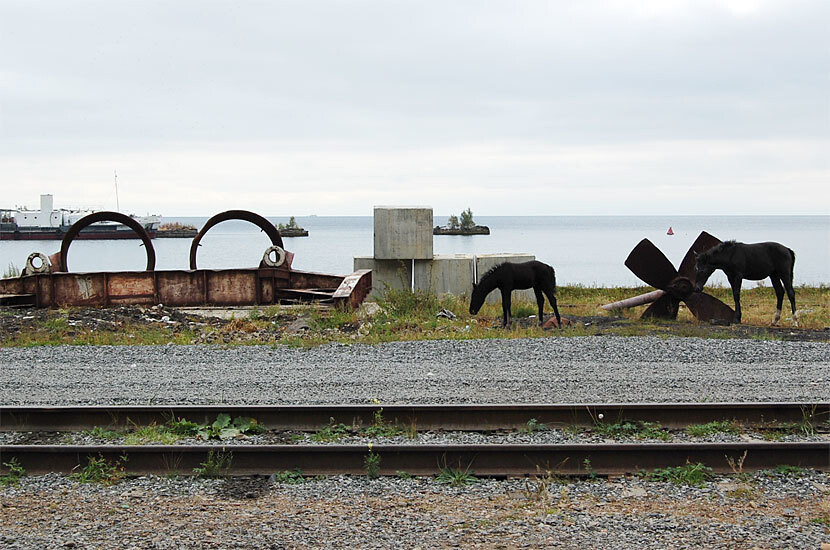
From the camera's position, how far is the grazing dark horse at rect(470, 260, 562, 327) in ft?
44.7

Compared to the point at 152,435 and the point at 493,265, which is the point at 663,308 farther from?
the point at 152,435

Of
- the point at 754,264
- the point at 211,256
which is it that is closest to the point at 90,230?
the point at 211,256

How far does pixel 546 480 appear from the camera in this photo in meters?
5.86

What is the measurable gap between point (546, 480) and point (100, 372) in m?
5.84

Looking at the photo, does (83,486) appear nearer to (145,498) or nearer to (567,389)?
(145,498)

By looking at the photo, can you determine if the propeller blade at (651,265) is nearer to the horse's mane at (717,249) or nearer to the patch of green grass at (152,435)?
the horse's mane at (717,249)

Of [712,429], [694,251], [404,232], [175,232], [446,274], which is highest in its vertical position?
[175,232]

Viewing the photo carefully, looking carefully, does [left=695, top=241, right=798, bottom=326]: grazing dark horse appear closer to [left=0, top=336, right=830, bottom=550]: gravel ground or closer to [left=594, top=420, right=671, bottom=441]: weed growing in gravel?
[left=0, top=336, right=830, bottom=550]: gravel ground

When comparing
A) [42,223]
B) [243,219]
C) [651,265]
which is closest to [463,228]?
[42,223]

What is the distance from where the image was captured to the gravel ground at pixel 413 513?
4.84 metres

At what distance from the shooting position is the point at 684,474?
5895 millimetres

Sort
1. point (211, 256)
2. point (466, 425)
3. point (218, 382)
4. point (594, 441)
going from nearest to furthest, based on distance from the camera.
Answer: point (594, 441) → point (466, 425) → point (218, 382) → point (211, 256)

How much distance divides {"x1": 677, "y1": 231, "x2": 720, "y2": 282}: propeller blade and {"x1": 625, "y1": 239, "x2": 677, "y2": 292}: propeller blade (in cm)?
20

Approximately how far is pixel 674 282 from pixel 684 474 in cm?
941
